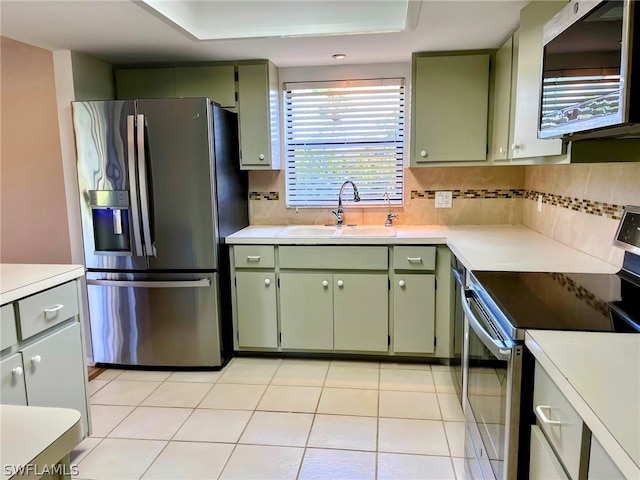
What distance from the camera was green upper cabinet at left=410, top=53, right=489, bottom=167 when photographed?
2.92 metres

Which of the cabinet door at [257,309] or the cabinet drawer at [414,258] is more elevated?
the cabinet drawer at [414,258]

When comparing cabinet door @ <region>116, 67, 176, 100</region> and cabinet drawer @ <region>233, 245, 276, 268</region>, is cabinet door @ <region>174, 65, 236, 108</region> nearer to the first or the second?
cabinet door @ <region>116, 67, 176, 100</region>

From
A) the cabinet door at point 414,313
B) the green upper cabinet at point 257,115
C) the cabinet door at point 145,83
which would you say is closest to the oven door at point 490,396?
the cabinet door at point 414,313

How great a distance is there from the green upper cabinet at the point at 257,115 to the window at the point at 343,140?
296mm

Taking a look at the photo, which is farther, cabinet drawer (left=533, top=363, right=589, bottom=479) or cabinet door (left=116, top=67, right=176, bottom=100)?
cabinet door (left=116, top=67, right=176, bottom=100)

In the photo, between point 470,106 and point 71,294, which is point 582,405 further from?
point 470,106

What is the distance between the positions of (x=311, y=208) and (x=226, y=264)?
848mm

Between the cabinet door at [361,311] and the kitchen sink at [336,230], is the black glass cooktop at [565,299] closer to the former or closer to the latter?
the cabinet door at [361,311]

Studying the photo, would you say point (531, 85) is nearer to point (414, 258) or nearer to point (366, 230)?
point (414, 258)

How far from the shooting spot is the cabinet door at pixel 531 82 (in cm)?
189

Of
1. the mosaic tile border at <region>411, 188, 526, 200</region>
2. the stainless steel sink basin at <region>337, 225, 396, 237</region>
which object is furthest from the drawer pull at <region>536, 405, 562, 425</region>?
the mosaic tile border at <region>411, 188, 526, 200</region>

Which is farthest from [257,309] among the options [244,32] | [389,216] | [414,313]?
A: [244,32]

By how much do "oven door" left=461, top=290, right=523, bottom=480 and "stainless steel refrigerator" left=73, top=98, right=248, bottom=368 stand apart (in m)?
1.68

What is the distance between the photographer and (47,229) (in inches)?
121
